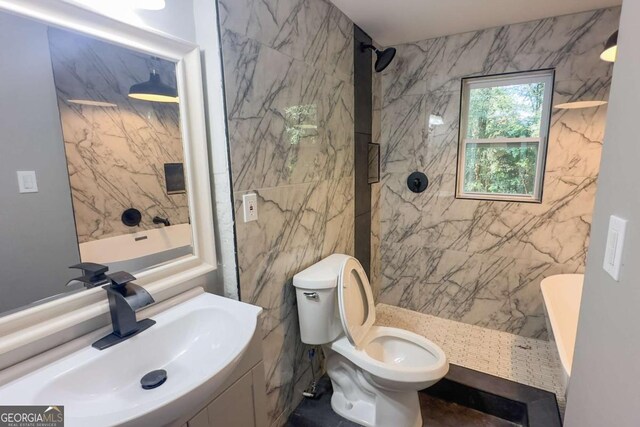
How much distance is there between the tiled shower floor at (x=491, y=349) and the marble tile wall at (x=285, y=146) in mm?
1118

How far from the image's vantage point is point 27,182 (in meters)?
1.01

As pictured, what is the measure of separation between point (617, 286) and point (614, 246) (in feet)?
0.27

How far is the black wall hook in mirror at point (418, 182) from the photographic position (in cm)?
272

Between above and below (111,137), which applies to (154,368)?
below

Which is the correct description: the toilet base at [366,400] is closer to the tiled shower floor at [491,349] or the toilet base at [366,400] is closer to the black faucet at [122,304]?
the tiled shower floor at [491,349]

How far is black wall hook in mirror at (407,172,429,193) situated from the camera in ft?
8.93

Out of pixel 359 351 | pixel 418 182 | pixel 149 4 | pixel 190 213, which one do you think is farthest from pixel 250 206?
pixel 418 182

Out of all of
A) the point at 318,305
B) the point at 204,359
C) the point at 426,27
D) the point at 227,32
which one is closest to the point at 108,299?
the point at 204,359

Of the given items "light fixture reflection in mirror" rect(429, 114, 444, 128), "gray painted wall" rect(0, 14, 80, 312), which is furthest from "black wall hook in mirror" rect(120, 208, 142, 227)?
"light fixture reflection in mirror" rect(429, 114, 444, 128)

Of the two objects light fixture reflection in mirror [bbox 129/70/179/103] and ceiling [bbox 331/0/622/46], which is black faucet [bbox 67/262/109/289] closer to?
light fixture reflection in mirror [bbox 129/70/179/103]

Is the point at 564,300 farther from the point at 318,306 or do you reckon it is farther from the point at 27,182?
the point at 27,182

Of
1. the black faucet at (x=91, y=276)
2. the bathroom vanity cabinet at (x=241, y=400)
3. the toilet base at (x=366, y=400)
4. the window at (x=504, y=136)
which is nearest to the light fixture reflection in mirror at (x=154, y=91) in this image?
the black faucet at (x=91, y=276)

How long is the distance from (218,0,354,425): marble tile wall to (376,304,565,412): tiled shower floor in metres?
1.12

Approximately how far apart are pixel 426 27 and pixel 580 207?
66.2 inches
